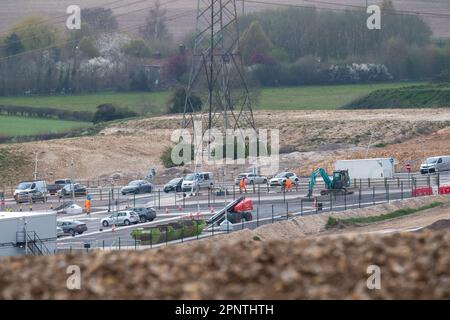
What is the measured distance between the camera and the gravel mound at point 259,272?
14461mm

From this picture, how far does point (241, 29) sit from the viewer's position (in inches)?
3858

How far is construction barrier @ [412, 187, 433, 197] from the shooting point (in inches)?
1702

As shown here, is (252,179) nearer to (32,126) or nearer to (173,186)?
(173,186)

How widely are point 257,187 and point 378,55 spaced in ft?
135

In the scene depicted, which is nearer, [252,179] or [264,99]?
[252,179]

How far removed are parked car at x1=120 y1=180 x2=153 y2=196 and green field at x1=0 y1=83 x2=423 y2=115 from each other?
29416mm

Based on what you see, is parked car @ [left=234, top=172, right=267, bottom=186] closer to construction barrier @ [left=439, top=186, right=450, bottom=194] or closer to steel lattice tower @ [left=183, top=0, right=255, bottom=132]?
steel lattice tower @ [left=183, top=0, right=255, bottom=132]

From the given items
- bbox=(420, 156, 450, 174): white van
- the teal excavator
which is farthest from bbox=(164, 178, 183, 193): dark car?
bbox=(420, 156, 450, 174): white van

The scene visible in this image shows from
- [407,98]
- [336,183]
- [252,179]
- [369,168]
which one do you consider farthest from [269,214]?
[407,98]

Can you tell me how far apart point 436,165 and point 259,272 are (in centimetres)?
3882

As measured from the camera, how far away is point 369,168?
51.2m

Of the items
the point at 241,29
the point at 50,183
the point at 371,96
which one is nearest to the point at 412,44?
the point at 371,96

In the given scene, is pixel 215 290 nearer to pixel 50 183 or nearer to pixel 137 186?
pixel 137 186

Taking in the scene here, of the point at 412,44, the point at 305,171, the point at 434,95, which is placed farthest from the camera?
the point at 412,44
